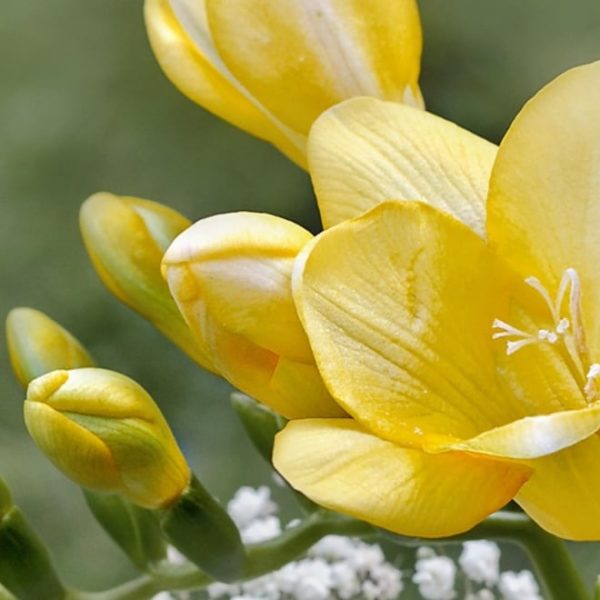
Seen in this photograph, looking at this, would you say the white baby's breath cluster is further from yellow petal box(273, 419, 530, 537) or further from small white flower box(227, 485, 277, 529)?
yellow petal box(273, 419, 530, 537)

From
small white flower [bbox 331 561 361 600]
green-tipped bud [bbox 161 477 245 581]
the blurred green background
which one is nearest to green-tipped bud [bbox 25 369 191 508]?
green-tipped bud [bbox 161 477 245 581]

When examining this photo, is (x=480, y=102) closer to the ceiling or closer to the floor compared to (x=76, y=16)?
closer to the floor

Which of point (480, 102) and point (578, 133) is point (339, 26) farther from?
point (480, 102)

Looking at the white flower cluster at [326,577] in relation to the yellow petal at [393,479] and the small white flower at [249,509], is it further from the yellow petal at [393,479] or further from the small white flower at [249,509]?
the yellow petal at [393,479]

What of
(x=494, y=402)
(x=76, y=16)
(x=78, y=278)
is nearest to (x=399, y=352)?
(x=494, y=402)

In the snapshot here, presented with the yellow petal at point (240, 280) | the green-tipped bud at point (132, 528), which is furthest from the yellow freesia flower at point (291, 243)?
the green-tipped bud at point (132, 528)

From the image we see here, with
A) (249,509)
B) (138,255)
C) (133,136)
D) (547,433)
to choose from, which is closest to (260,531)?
(249,509)
